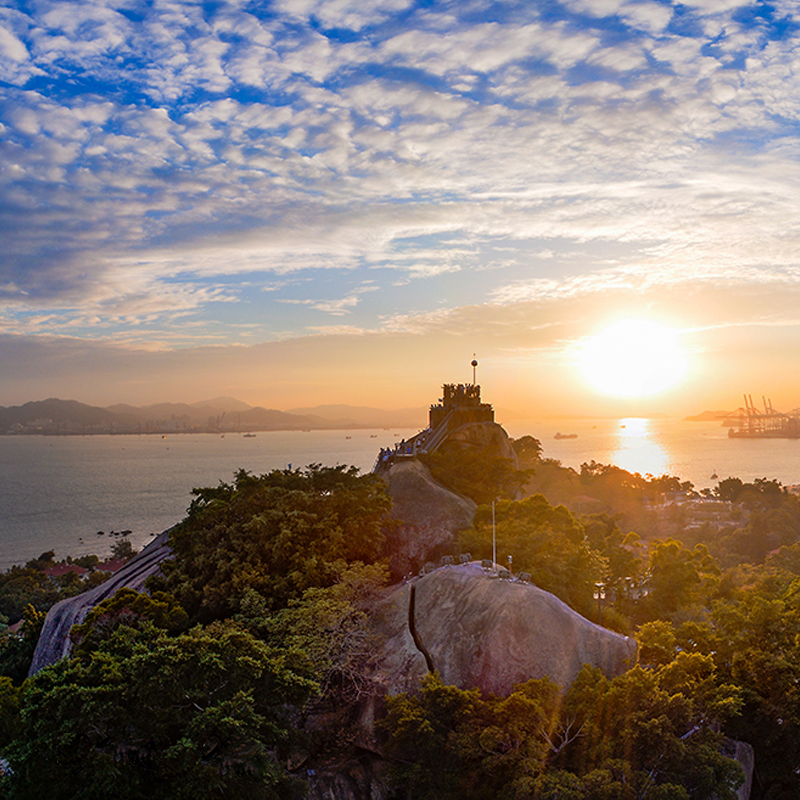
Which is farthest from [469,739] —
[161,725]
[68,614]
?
[68,614]

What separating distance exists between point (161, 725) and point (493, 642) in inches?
408

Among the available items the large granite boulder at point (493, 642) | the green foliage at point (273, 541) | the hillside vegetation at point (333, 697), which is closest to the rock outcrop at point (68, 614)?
the green foliage at point (273, 541)

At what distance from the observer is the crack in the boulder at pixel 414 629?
824 inches

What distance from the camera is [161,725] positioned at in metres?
15.5

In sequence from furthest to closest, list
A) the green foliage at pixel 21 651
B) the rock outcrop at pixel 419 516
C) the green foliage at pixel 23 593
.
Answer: the green foliage at pixel 23 593 < the green foliage at pixel 21 651 < the rock outcrop at pixel 419 516

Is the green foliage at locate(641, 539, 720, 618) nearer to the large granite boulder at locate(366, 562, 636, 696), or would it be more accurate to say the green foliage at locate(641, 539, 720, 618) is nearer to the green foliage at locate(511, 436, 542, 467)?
the large granite boulder at locate(366, 562, 636, 696)

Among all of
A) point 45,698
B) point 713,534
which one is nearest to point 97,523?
point 713,534

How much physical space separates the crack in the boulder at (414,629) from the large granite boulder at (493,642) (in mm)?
37

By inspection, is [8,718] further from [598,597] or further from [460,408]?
[460,408]

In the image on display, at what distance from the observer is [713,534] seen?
6862cm

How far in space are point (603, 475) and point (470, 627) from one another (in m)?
79.6

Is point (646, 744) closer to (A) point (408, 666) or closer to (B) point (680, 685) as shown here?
(B) point (680, 685)

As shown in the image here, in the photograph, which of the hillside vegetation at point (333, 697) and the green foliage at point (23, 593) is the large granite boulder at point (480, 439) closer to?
the hillside vegetation at point (333, 697)

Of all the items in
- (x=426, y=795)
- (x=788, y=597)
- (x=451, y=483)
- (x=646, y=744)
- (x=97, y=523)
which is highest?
(x=451, y=483)
